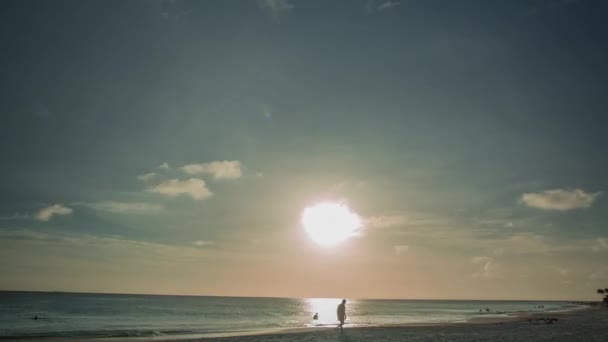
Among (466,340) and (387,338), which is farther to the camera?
(387,338)

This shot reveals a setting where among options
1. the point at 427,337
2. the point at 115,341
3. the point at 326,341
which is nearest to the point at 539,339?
the point at 427,337

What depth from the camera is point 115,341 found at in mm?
36438

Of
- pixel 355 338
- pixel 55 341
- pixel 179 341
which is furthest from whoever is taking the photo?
pixel 55 341

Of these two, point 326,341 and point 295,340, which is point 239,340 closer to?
point 295,340

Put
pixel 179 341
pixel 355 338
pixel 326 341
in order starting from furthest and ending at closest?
pixel 179 341
pixel 355 338
pixel 326 341

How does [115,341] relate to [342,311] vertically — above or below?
below

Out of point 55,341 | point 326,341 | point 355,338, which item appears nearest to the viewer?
point 326,341

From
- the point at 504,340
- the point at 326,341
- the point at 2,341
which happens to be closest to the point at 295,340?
the point at 326,341

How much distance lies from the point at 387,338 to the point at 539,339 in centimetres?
1031

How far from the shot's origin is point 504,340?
28.9m

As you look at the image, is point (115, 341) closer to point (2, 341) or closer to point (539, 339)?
point (2, 341)

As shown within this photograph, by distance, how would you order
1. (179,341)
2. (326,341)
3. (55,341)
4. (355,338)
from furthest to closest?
(55,341) < (179,341) < (355,338) < (326,341)

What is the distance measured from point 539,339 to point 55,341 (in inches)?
1503

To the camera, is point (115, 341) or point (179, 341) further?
point (115, 341)
